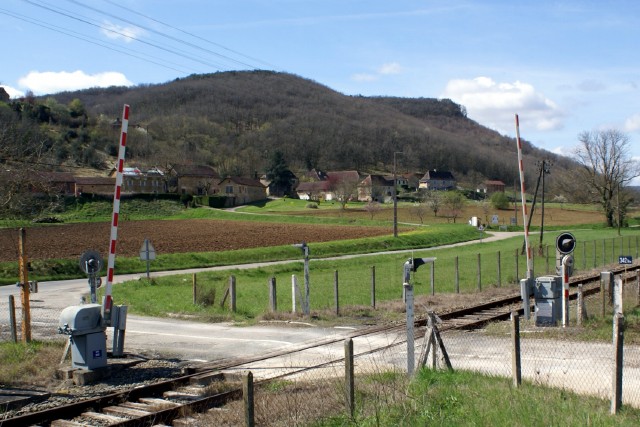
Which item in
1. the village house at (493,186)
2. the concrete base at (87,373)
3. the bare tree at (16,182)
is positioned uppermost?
the village house at (493,186)

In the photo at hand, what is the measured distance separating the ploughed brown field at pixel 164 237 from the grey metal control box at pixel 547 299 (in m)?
33.9

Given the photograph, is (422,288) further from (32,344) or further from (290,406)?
(290,406)

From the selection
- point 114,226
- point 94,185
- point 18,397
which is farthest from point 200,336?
point 94,185

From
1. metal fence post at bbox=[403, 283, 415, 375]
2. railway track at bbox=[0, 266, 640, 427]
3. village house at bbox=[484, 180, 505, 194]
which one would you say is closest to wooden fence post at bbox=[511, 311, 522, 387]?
metal fence post at bbox=[403, 283, 415, 375]

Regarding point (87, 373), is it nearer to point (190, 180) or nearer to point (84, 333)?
point (84, 333)

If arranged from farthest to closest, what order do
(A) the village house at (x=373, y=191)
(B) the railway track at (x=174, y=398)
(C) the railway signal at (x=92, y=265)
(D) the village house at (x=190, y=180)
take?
1. (A) the village house at (x=373, y=191)
2. (D) the village house at (x=190, y=180)
3. (C) the railway signal at (x=92, y=265)
4. (B) the railway track at (x=174, y=398)

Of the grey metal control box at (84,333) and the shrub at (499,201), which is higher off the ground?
the shrub at (499,201)

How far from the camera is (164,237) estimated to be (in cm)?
5984

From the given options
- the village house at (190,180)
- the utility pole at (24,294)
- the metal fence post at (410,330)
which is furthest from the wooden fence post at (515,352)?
the village house at (190,180)

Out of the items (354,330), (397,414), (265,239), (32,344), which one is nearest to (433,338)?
(397,414)

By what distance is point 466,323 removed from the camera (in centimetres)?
1659

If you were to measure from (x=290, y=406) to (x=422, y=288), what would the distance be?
64.8ft

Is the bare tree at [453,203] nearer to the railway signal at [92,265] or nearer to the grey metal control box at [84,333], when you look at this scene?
the railway signal at [92,265]

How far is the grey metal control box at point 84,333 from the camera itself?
11539 millimetres
